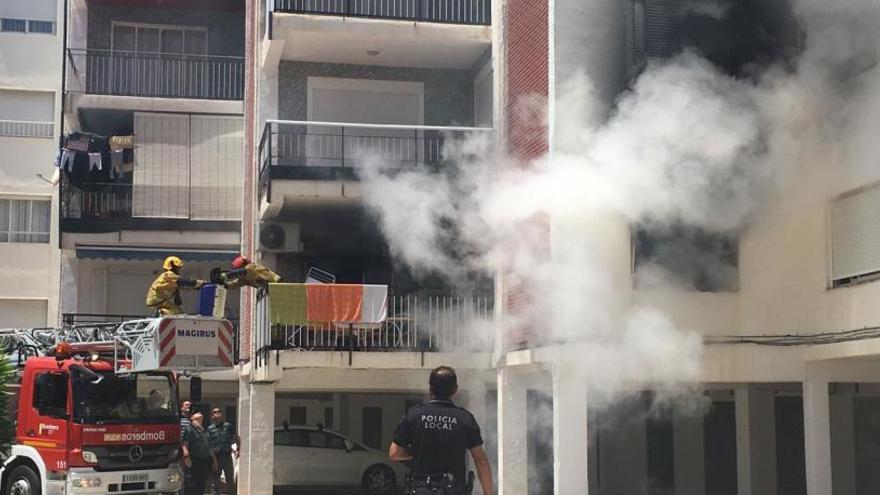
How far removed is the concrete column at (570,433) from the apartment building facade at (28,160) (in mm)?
17785

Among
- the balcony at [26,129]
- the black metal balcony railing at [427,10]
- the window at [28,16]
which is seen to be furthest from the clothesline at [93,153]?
the black metal balcony railing at [427,10]

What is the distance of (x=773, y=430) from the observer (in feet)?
49.2

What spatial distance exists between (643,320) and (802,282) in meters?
1.73

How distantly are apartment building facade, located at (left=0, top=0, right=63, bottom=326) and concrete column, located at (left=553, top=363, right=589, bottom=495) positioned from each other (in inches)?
700

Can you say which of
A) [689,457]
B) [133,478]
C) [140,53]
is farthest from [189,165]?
[689,457]

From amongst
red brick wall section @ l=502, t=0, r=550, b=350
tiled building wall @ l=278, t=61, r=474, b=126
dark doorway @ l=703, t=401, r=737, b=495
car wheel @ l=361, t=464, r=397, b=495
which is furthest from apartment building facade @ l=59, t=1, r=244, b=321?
dark doorway @ l=703, t=401, r=737, b=495

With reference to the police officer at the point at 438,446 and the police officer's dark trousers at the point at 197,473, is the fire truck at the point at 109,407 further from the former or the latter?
the police officer at the point at 438,446

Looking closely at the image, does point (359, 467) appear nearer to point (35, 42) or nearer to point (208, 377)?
point (208, 377)

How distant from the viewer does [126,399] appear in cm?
1351

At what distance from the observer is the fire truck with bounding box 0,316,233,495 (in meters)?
12.7

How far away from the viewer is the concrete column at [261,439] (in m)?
15.6

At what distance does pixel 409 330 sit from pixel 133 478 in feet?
13.8

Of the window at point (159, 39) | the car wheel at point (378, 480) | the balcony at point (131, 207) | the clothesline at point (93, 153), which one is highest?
the window at point (159, 39)

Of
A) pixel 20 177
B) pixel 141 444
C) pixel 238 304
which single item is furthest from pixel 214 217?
pixel 141 444
